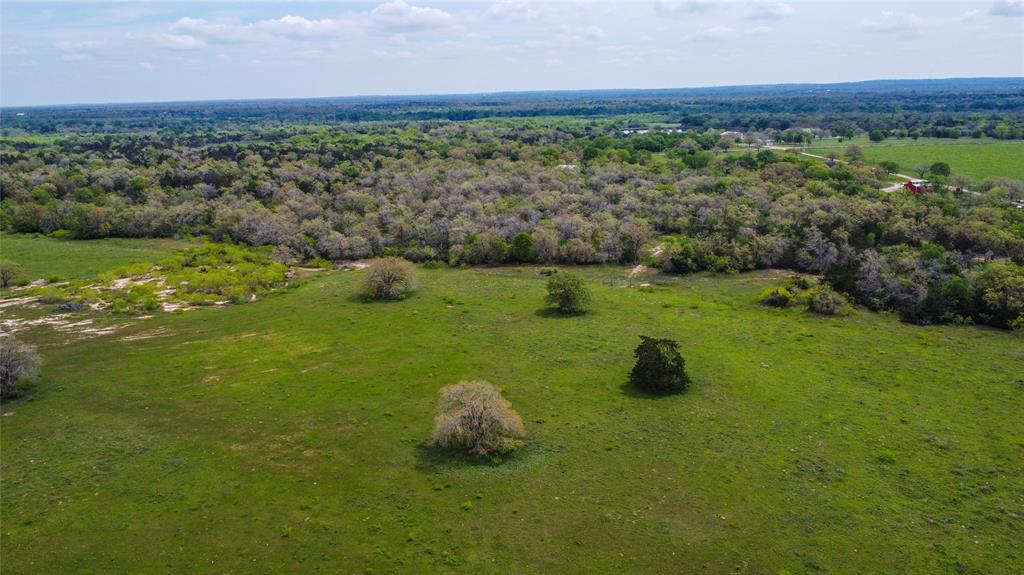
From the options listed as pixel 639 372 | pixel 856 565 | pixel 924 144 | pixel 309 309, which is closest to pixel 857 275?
pixel 639 372

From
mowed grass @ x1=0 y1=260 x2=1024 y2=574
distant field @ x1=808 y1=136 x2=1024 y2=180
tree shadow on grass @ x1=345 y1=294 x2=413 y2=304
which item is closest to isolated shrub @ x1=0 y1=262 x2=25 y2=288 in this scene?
mowed grass @ x1=0 y1=260 x2=1024 y2=574

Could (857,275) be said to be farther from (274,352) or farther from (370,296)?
(274,352)

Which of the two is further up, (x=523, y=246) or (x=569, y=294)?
(x=523, y=246)

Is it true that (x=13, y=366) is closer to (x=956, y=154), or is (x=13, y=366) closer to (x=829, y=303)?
(x=829, y=303)

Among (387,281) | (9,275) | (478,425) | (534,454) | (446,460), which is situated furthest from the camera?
(9,275)

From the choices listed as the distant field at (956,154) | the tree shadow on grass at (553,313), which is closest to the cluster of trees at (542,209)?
the tree shadow on grass at (553,313)

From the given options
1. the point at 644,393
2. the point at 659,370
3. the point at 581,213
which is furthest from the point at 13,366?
the point at 581,213

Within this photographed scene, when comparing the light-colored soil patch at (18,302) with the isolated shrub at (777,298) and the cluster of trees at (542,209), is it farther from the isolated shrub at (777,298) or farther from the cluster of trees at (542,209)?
the isolated shrub at (777,298)
